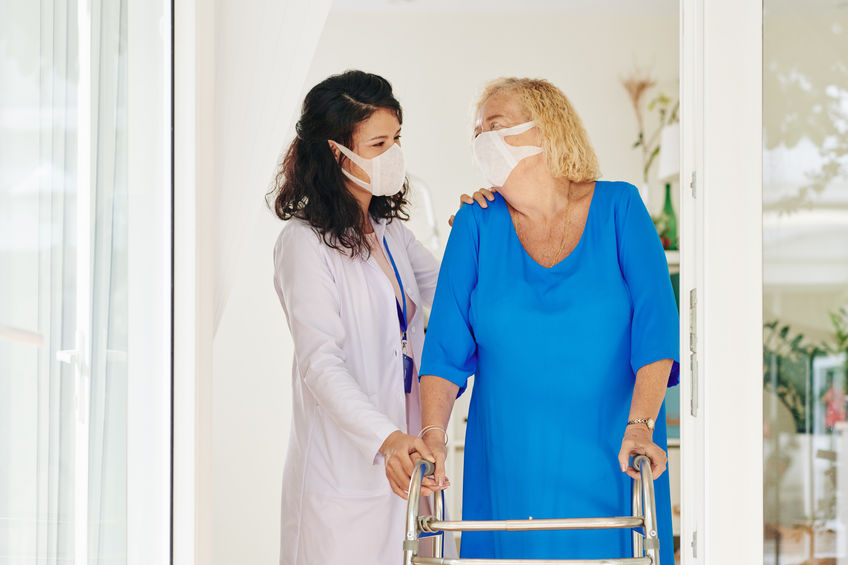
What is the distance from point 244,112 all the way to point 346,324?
0.61m

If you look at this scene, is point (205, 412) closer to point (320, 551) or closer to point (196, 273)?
point (196, 273)

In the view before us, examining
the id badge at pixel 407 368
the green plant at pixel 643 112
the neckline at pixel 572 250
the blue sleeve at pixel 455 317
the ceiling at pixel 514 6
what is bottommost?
the id badge at pixel 407 368

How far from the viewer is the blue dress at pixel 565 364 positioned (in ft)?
6.35

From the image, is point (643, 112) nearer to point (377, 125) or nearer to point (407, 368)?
point (377, 125)

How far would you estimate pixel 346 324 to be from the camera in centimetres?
217

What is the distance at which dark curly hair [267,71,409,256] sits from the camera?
2.24 meters

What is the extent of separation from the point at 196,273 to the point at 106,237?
0.75 feet

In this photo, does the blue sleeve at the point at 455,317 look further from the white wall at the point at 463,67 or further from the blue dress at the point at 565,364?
the white wall at the point at 463,67

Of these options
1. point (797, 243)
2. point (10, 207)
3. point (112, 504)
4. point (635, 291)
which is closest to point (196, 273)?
point (112, 504)

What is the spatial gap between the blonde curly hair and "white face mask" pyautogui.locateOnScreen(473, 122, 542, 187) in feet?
0.11

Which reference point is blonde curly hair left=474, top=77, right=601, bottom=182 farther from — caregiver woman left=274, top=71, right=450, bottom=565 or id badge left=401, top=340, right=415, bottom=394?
id badge left=401, top=340, right=415, bottom=394

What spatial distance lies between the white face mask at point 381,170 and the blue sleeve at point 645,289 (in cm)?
60

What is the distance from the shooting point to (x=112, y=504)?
1.48 meters

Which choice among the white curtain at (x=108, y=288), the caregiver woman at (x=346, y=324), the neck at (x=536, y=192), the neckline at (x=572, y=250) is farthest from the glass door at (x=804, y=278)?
the white curtain at (x=108, y=288)
